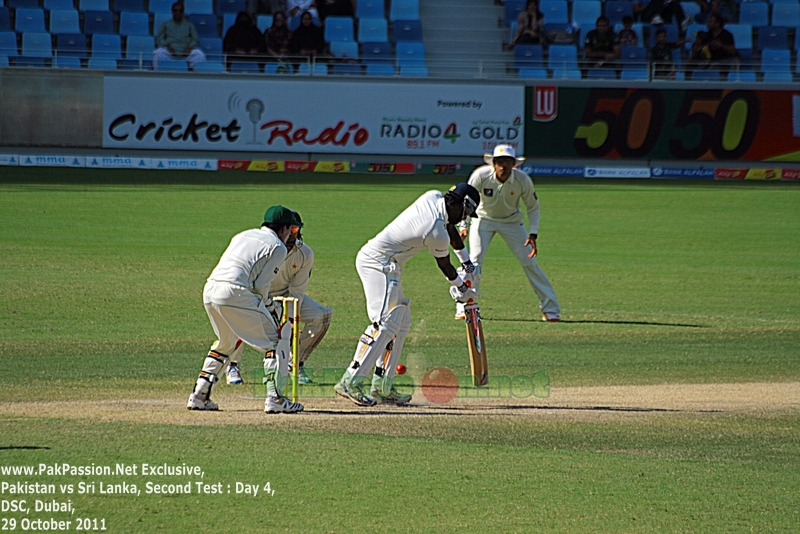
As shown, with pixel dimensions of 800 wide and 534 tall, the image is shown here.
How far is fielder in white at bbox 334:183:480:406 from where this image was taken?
9.02m

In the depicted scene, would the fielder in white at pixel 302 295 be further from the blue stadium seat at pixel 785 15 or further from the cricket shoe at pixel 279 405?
the blue stadium seat at pixel 785 15

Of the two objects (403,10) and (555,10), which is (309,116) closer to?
(403,10)

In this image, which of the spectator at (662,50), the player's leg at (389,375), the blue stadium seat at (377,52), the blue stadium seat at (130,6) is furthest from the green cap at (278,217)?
the blue stadium seat at (130,6)

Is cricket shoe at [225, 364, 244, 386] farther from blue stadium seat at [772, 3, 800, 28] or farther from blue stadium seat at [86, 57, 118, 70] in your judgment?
blue stadium seat at [772, 3, 800, 28]

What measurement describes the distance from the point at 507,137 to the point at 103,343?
17307 millimetres

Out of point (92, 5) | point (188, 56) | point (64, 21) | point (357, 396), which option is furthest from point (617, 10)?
point (357, 396)

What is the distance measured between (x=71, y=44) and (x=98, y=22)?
1280 millimetres

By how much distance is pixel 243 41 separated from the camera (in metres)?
28.2

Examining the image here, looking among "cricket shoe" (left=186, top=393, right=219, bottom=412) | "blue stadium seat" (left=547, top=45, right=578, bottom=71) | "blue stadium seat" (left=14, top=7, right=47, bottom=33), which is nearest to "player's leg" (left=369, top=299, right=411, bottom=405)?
"cricket shoe" (left=186, top=393, right=219, bottom=412)

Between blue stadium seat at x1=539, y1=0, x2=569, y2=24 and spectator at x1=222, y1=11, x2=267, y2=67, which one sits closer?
spectator at x1=222, y1=11, x2=267, y2=67

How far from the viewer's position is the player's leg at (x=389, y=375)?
9.30 m

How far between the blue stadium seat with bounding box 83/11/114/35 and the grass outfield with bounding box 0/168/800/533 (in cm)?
771

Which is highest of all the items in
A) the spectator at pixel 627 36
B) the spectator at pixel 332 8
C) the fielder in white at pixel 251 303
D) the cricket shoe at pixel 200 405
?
the spectator at pixel 332 8

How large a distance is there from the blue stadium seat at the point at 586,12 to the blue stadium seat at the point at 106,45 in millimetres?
13707
